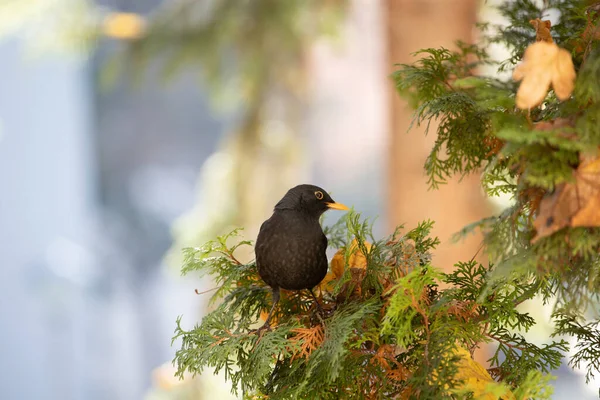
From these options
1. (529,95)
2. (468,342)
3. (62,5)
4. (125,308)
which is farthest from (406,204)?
(125,308)

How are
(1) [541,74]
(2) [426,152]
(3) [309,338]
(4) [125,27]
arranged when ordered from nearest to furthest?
(1) [541,74] < (3) [309,338] < (2) [426,152] < (4) [125,27]

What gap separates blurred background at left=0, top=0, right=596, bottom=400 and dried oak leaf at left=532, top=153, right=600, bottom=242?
3.31ft

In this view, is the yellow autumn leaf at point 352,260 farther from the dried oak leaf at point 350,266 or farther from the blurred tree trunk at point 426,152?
the blurred tree trunk at point 426,152

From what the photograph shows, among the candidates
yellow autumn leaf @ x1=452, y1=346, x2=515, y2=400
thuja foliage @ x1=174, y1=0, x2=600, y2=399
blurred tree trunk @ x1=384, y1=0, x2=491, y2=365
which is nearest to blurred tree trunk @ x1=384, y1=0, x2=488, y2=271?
blurred tree trunk @ x1=384, y1=0, x2=491, y2=365

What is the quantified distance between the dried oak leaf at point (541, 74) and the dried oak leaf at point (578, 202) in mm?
62

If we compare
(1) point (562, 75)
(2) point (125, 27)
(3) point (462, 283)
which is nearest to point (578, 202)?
(1) point (562, 75)

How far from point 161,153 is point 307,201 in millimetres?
1971

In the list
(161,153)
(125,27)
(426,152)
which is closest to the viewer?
(426,152)

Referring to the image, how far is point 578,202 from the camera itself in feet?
1.52

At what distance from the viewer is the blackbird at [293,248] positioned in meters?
0.64

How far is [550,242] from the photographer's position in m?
0.48

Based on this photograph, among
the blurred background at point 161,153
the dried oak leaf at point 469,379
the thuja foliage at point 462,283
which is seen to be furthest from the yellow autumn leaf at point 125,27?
the dried oak leaf at point 469,379

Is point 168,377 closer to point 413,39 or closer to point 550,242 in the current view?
point 413,39

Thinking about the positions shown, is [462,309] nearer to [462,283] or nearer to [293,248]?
[462,283]
